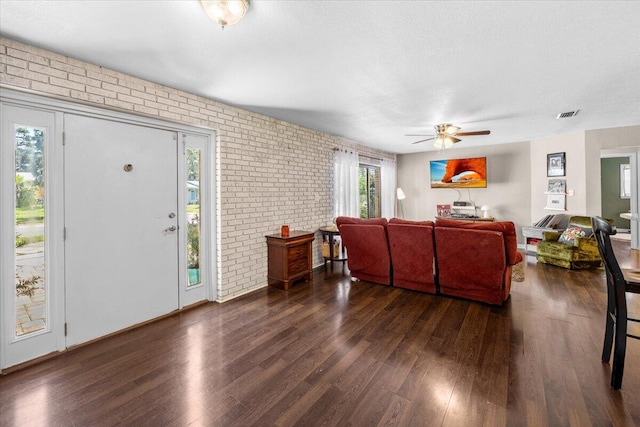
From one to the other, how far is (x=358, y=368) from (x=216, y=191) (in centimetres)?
252

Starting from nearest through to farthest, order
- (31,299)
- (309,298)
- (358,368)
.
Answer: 1. (358,368)
2. (31,299)
3. (309,298)

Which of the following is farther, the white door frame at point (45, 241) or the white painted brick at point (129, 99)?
the white painted brick at point (129, 99)

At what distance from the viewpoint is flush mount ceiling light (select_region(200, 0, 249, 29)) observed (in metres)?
1.56

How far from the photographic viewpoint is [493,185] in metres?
6.29

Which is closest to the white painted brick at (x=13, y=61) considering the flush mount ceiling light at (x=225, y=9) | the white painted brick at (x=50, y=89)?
the white painted brick at (x=50, y=89)

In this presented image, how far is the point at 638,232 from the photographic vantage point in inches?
207

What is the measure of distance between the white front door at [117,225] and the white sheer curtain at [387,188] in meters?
4.98

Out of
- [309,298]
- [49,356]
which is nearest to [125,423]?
[49,356]

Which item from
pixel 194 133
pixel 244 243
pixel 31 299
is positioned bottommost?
pixel 31 299

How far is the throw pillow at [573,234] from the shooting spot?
14.5 ft

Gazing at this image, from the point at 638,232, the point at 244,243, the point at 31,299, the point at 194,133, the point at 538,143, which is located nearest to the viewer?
the point at 31,299

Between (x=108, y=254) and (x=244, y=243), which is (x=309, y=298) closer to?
(x=244, y=243)

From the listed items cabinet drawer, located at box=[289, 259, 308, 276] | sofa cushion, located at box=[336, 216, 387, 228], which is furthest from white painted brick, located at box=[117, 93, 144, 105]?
sofa cushion, located at box=[336, 216, 387, 228]

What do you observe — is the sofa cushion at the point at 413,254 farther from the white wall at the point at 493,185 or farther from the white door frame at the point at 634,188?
the white door frame at the point at 634,188
